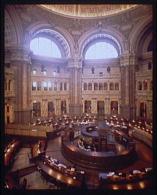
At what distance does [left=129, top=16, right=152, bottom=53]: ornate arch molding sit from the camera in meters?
24.2

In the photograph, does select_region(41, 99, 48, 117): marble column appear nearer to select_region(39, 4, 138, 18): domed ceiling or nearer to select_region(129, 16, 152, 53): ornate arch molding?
select_region(39, 4, 138, 18): domed ceiling

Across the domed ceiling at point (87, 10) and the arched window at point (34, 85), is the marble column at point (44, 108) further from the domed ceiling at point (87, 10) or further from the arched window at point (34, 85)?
the domed ceiling at point (87, 10)

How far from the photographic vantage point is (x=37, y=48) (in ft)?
85.2

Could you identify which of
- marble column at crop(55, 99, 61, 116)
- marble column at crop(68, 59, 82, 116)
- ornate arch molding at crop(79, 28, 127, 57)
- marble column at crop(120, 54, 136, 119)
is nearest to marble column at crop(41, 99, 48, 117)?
marble column at crop(55, 99, 61, 116)

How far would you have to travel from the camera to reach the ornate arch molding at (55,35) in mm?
22953

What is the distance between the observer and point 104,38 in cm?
2822

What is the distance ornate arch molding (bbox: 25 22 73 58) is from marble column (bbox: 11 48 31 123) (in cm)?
149

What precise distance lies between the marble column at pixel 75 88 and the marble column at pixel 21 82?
23.2 feet

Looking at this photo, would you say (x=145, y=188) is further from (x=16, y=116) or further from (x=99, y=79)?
(x=99, y=79)

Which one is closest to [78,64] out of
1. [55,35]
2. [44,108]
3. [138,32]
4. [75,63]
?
[75,63]

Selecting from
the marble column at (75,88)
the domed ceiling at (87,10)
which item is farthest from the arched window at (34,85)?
the domed ceiling at (87,10)
